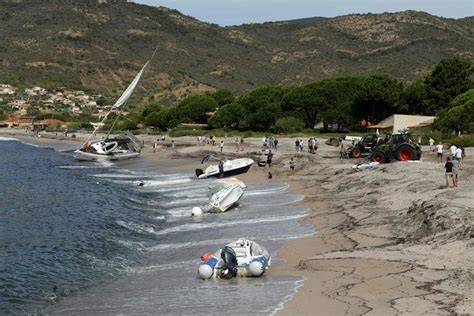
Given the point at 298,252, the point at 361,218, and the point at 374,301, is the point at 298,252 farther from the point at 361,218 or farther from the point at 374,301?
the point at 374,301

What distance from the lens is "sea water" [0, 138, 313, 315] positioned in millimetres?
15578

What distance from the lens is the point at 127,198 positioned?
36.9m

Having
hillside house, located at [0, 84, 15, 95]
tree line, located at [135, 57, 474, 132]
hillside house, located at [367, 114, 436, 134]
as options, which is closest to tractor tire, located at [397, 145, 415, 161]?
tree line, located at [135, 57, 474, 132]

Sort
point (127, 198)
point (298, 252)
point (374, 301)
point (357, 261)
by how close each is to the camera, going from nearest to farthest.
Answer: point (374, 301)
point (357, 261)
point (298, 252)
point (127, 198)

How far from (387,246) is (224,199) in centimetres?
1238

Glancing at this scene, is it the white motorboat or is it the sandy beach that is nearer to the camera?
the sandy beach

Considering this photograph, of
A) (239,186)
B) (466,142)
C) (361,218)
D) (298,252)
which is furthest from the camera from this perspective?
(466,142)

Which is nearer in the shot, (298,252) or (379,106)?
(298,252)

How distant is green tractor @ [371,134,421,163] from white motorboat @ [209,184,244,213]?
1230 cm

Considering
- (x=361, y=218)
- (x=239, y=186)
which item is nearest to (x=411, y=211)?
(x=361, y=218)

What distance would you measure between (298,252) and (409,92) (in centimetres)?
6730

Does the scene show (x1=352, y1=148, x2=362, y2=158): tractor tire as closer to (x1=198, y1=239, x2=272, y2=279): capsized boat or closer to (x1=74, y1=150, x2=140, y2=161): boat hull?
(x1=74, y1=150, x2=140, y2=161): boat hull

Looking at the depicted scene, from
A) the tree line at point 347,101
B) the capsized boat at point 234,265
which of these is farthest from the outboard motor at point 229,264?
the tree line at point 347,101

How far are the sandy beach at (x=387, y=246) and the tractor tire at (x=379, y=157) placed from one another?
13.3ft
